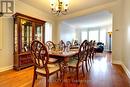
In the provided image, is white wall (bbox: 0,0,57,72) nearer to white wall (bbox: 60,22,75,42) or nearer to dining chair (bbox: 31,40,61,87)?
dining chair (bbox: 31,40,61,87)

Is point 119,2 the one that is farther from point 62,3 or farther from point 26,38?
point 26,38

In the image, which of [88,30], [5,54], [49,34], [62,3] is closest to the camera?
[62,3]

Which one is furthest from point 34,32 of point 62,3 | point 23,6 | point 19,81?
point 19,81

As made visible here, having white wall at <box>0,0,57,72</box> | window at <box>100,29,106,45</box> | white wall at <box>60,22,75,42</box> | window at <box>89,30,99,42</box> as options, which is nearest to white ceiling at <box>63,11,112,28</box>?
white wall at <box>60,22,75,42</box>

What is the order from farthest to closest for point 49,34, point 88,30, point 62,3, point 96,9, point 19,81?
point 88,30
point 49,34
point 96,9
point 62,3
point 19,81

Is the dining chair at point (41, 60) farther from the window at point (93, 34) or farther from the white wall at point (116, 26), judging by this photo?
the window at point (93, 34)

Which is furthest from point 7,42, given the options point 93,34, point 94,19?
point 93,34

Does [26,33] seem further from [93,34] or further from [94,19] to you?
[93,34]

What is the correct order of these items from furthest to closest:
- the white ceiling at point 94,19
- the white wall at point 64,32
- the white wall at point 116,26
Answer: the white wall at point 64,32
the white ceiling at point 94,19
the white wall at point 116,26

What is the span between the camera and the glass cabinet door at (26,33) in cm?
404

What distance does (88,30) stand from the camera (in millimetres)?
12203

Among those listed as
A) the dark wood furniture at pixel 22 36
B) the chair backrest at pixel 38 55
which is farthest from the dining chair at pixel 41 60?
the dark wood furniture at pixel 22 36

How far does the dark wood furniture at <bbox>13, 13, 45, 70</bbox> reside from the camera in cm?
383

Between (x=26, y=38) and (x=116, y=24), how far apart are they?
371 cm
